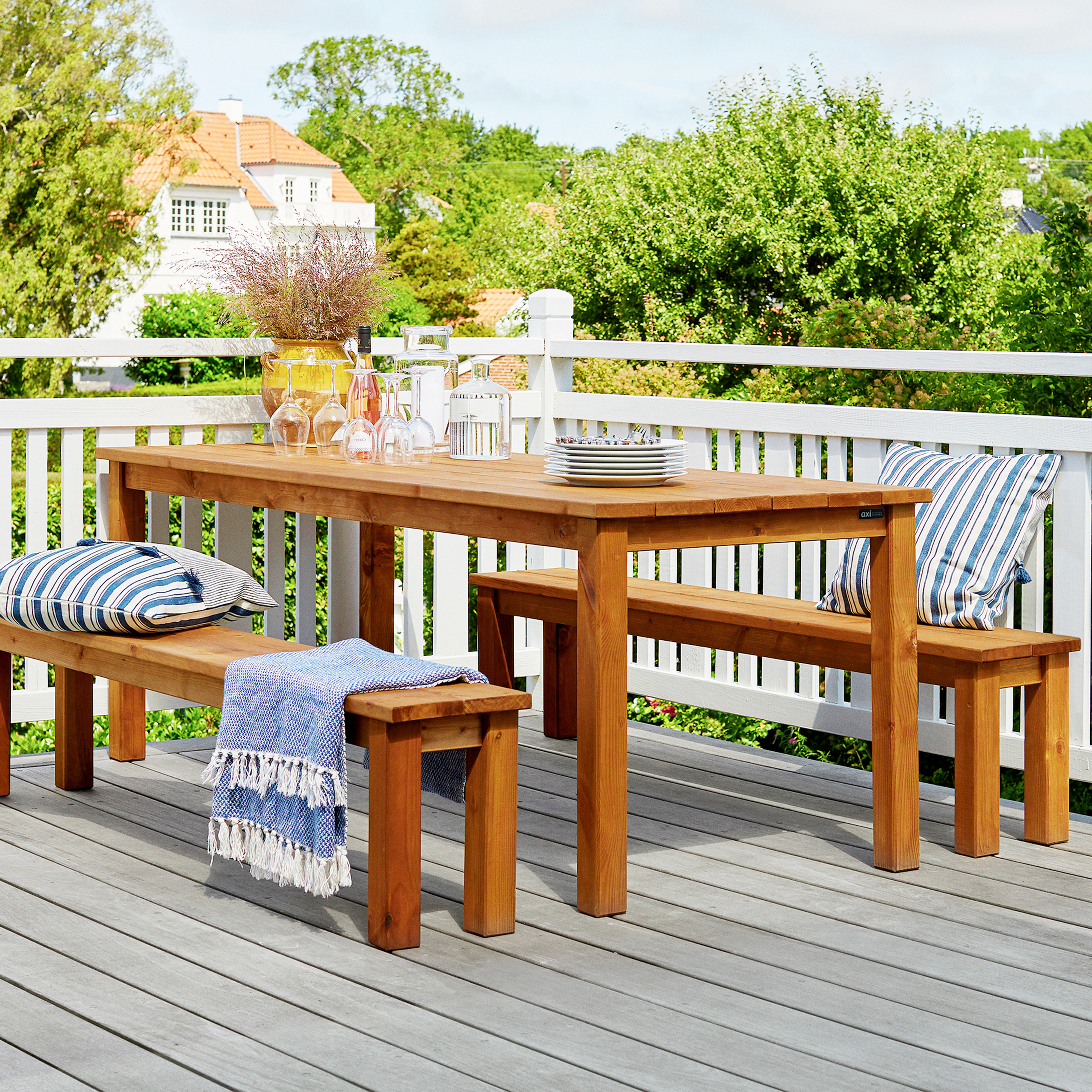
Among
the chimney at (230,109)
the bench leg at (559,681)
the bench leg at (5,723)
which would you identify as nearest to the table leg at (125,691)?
the bench leg at (5,723)

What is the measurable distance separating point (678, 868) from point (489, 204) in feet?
149

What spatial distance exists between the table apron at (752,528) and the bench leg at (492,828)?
0.41m

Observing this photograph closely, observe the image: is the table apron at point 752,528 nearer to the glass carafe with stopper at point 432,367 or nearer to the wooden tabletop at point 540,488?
the wooden tabletop at point 540,488

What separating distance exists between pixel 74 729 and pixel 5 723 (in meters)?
0.16

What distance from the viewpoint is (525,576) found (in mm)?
4070

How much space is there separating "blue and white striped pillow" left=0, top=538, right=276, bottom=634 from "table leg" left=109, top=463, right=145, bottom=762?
1.77ft

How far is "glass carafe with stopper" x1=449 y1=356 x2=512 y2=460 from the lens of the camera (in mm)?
3707

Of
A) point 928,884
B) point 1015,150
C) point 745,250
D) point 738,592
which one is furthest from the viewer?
point 1015,150

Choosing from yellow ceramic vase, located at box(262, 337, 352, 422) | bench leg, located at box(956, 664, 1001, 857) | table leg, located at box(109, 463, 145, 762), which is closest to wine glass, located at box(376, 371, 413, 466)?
yellow ceramic vase, located at box(262, 337, 352, 422)

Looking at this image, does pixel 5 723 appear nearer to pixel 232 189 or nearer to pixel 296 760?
pixel 296 760

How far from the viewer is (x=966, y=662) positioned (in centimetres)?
324

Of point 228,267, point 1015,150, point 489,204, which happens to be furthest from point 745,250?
point 1015,150

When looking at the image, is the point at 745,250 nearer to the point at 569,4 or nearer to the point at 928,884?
the point at 928,884

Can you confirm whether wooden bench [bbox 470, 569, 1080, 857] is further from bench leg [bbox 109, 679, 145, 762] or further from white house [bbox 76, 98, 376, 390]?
white house [bbox 76, 98, 376, 390]
